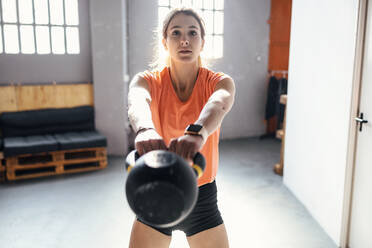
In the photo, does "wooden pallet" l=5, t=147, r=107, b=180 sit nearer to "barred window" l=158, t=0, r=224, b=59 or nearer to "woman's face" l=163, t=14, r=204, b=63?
"barred window" l=158, t=0, r=224, b=59

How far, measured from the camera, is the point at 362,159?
2.50 meters

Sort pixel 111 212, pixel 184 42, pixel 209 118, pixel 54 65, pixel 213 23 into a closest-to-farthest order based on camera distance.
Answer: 1. pixel 209 118
2. pixel 184 42
3. pixel 111 212
4. pixel 54 65
5. pixel 213 23

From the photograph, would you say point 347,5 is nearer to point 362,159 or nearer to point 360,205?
point 362,159

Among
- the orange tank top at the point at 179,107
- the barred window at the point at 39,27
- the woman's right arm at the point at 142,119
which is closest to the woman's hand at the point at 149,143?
the woman's right arm at the point at 142,119

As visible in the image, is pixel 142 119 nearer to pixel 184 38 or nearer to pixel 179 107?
pixel 179 107

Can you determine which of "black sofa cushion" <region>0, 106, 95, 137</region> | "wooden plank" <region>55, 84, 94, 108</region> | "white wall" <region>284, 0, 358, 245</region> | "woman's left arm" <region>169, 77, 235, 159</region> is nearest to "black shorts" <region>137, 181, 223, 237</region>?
"woman's left arm" <region>169, 77, 235, 159</region>

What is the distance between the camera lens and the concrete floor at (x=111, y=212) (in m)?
2.91

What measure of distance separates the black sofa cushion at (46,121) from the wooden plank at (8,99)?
0.13 meters

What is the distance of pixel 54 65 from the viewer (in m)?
5.02

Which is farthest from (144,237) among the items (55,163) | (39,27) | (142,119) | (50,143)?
(39,27)

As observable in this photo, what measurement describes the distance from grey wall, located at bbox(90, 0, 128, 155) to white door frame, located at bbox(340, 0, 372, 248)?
3441mm

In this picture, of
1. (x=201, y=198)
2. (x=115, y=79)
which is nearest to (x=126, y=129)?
(x=115, y=79)

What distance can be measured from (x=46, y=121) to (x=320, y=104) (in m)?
3.65

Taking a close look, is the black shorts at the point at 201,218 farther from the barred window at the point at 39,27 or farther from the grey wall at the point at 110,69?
the barred window at the point at 39,27
